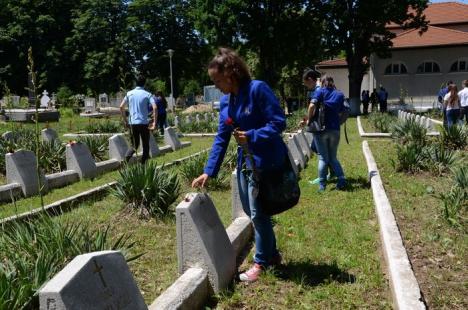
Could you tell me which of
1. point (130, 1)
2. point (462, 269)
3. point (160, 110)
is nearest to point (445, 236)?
point (462, 269)

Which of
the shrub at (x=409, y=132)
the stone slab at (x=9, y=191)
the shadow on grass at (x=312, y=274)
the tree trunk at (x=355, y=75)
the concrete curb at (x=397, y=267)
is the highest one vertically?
the tree trunk at (x=355, y=75)

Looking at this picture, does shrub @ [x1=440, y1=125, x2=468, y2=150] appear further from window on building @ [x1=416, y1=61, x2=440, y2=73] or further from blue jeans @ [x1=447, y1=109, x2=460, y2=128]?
window on building @ [x1=416, y1=61, x2=440, y2=73]

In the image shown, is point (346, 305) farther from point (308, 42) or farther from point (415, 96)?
point (415, 96)

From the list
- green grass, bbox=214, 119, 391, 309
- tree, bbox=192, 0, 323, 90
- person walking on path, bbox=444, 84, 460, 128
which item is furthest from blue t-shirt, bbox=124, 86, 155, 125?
tree, bbox=192, 0, 323, 90

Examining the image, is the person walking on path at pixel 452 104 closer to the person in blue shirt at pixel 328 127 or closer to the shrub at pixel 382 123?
the shrub at pixel 382 123

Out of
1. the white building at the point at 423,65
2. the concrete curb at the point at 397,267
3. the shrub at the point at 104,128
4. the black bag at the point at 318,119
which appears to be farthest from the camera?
the white building at the point at 423,65

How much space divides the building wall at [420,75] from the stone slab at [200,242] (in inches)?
1451

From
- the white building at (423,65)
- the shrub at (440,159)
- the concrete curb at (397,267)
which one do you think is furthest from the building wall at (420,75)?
the concrete curb at (397,267)

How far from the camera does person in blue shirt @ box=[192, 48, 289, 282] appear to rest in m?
3.93

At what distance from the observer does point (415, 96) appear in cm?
3972

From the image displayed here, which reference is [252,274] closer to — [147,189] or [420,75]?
[147,189]

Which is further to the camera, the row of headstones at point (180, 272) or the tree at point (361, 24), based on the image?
the tree at point (361, 24)

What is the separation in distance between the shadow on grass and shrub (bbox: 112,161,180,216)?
2140 mm

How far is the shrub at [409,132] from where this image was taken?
39.1ft
